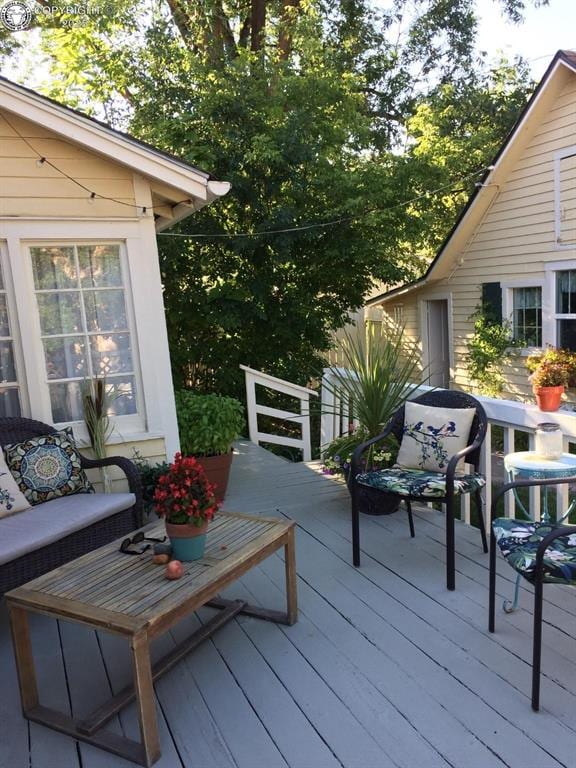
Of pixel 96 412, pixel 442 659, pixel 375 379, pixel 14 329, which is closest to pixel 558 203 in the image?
pixel 375 379

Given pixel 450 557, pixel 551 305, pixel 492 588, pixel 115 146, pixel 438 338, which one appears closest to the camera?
pixel 492 588

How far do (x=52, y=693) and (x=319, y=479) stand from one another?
2850 mm

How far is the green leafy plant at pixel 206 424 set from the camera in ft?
14.5

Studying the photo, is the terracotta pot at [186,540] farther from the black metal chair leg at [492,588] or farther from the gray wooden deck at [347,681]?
the black metal chair leg at [492,588]

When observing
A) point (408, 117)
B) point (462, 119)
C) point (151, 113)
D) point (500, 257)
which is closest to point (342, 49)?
point (408, 117)

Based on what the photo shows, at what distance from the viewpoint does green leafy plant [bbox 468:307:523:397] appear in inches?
347

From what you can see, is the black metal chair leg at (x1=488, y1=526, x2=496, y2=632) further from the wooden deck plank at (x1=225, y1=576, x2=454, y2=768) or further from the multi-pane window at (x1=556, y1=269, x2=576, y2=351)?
the multi-pane window at (x1=556, y1=269, x2=576, y2=351)

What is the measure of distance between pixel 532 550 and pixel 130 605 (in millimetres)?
1358

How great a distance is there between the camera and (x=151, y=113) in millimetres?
8656

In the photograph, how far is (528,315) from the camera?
852cm

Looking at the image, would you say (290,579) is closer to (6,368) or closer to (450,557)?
(450,557)

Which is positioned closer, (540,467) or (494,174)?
(540,467)

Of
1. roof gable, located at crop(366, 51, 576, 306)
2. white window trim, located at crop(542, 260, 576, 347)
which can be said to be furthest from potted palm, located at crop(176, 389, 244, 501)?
roof gable, located at crop(366, 51, 576, 306)

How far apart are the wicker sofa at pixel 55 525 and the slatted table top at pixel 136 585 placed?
1.64 feet
